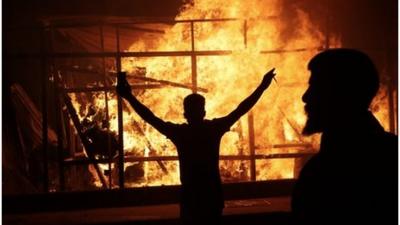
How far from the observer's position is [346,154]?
1.70m

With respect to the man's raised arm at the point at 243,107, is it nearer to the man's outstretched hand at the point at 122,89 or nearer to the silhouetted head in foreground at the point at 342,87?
the man's outstretched hand at the point at 122,89

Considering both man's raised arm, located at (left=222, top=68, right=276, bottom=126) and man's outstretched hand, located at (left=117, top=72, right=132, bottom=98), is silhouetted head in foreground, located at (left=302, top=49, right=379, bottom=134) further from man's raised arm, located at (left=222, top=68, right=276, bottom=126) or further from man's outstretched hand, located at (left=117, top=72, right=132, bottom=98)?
man's outstretched hand, located at (left=117, top=72, right=132, bottom=98)

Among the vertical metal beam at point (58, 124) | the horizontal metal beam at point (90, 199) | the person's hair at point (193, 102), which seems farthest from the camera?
the vertical metal beam at point (58, 124)

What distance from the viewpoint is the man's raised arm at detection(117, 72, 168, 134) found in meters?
4.09

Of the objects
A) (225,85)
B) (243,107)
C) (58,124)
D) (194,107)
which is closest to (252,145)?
(225,85)

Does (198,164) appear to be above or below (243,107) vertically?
below

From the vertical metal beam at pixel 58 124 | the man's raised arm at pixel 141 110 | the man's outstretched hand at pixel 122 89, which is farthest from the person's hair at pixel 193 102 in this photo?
the vertical metal beam at pixel 58 124

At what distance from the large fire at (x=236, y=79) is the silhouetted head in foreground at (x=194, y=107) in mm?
4248

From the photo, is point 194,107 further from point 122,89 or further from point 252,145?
point 252,145

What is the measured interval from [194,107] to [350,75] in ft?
7.45

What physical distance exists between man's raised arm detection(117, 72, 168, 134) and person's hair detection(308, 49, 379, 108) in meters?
2.44

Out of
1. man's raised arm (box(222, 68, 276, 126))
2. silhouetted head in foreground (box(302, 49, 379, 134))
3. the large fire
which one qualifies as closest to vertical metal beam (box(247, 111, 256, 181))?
the large fire

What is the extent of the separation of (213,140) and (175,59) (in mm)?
4613

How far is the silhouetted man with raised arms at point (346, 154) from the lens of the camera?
166cm
